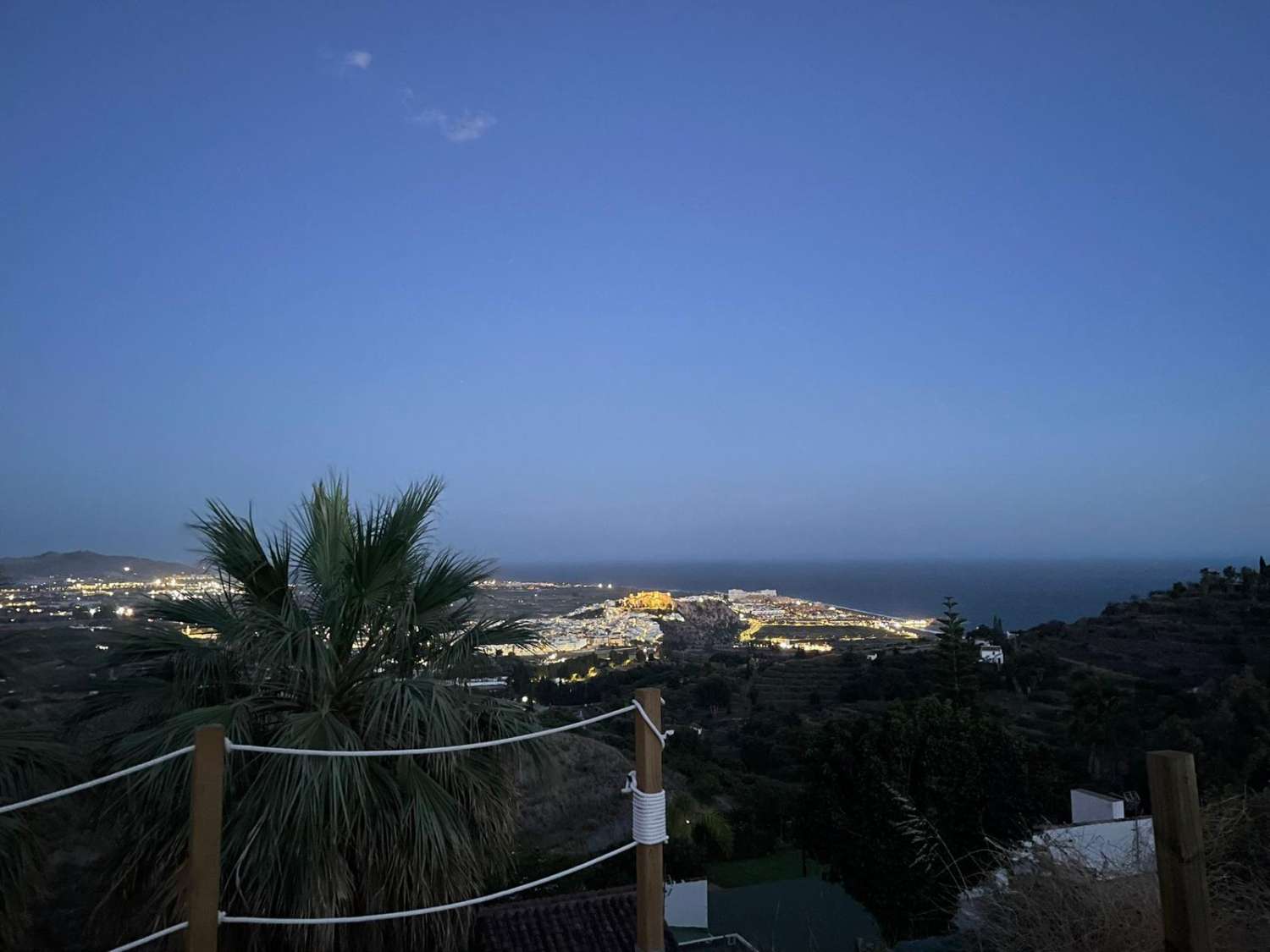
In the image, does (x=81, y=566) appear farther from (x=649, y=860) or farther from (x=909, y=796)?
(x=909, y=796)

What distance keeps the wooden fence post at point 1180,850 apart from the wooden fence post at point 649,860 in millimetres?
1337

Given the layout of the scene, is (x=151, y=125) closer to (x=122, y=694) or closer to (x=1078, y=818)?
(x=122, y=694)

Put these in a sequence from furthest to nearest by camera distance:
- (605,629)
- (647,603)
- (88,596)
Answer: (647,603) → (605,629) → (88,596)

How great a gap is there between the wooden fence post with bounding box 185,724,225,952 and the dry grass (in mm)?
2411

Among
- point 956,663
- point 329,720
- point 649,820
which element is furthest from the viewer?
point 956,663

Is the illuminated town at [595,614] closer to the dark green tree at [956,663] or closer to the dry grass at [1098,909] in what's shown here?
the dry grass at [1098,909]

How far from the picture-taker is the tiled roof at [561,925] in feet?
24.5

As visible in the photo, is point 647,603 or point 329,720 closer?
point 329,720

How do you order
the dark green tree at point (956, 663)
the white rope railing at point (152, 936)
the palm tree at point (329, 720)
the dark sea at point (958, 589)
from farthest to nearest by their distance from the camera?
the dark sea at point (958, 589), the dark green tree at point (956, 663), the palm tree at point (329, 720), the white rope railing at point (152, 936)

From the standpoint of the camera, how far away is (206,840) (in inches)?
73.2

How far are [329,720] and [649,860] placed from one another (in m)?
1.89

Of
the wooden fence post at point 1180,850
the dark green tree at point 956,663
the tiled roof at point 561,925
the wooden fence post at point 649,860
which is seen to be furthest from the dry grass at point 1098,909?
the dark green tree at point 956,663

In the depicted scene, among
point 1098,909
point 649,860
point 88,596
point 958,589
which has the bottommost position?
point 958,589

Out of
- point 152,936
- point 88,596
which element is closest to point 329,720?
point 152,936
